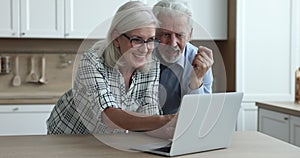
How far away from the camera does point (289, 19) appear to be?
3.77 metres

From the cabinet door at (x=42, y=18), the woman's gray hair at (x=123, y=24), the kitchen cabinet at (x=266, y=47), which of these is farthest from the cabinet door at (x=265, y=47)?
the woman's gray hair at (x=123, y=24)

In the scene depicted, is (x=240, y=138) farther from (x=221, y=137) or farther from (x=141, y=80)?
(x=141, y=80)

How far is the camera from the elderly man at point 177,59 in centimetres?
143

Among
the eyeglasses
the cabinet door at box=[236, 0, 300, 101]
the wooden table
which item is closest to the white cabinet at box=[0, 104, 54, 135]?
the cabinet door at box=[236, 0, 300, 101]

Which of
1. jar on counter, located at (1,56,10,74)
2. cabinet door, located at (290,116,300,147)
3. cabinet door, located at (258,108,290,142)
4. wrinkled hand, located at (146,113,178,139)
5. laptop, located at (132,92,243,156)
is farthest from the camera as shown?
jar on counter, located at (1,56,10,74)

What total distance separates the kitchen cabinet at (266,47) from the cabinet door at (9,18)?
5.71 ft

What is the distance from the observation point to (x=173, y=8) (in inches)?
60.8

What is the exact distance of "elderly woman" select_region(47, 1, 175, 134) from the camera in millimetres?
1335

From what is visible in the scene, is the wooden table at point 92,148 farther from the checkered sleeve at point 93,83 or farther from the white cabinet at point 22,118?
the white cabinet at point 22,118

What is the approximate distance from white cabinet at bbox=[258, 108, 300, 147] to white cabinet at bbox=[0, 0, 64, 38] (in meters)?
1.70

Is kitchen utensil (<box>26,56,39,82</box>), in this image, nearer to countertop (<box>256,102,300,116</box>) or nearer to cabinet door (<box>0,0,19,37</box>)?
Answer: cabinet door (<box>0,0,19,37</box>)

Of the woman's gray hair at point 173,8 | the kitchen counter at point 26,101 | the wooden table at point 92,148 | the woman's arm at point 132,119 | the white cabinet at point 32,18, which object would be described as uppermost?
the white cabinet at point 32,18

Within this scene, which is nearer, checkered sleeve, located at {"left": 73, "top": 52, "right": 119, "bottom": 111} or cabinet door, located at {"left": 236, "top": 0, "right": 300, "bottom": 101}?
checkered sleeve, located at {"left": 73, "top": 52, "right": 119, "bottom": 111}

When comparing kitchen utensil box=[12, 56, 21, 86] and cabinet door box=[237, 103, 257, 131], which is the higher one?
kitchen utensil box=[12, 56, 21, 86]
